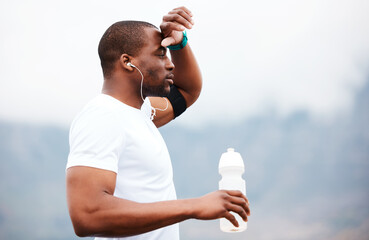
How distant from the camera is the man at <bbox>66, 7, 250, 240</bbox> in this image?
120 cm

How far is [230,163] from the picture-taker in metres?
1.68

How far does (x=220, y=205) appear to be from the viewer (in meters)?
1.26

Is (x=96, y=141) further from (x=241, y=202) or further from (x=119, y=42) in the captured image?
(x=119, y=42)

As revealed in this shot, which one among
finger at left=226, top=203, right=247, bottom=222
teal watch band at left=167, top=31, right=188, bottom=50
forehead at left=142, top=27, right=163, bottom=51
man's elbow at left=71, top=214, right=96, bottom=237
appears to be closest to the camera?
man's elbow at left=71, top=214, right=96, bottom=237

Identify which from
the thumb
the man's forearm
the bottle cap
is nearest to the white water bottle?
the bottle cap

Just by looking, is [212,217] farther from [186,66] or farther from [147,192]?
[186,66]

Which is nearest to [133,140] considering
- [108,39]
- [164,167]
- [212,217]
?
[164,167]

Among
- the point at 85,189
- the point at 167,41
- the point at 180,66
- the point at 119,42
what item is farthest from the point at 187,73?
the point at 85,189

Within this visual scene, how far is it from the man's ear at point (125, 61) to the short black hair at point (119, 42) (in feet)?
0.08

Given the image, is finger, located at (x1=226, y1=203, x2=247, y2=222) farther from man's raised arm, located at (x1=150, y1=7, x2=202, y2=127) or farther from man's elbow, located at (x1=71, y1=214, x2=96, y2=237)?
man's raised arm, located at (x1=150, y1=7, x2=202, y2=127)

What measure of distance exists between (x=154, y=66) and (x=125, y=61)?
14cm

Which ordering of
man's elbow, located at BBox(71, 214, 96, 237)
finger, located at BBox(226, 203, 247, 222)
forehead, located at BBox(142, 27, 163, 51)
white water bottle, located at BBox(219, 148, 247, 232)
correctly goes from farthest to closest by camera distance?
forehead, located at BBox(142, 27, 163, 51)
white water bottle, located at BBox(219, 148, 247, 232)
finger, located at BBox(226, 203, 247, 222)
man's elbow, located at BBox(71, 214, 96, 237)

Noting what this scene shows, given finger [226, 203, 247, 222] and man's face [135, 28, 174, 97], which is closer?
finger [226, 203, 247, 222]

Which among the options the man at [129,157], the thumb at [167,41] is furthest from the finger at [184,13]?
the thumb at [167,41]
